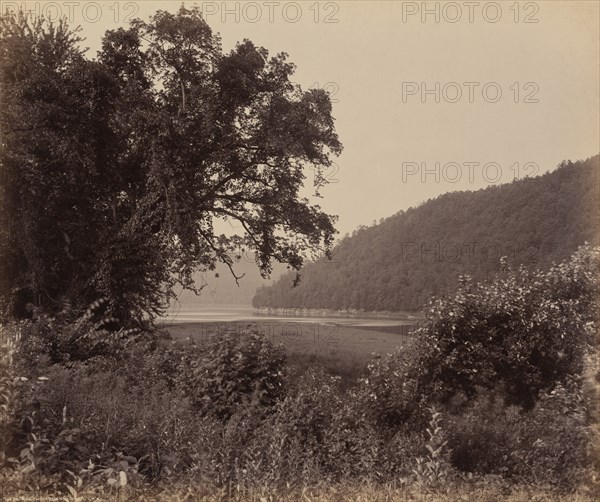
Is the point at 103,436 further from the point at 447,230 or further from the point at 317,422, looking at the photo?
the point at 447,230

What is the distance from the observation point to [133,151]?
2355cm

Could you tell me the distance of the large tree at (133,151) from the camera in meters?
21.7

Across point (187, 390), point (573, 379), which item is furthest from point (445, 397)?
point (187, 390)

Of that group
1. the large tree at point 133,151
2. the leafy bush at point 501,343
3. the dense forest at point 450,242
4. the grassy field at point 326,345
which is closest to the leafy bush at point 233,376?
the grassy field at point 326,345

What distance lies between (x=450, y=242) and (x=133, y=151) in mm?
63518

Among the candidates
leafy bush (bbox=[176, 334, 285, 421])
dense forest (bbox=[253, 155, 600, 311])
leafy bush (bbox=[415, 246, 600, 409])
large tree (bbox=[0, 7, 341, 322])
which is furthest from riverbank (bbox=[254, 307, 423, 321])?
leafy bush (bbox=[176, 334, 285, 421])

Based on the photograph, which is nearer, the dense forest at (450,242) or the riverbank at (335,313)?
the dense forest at (450,242)

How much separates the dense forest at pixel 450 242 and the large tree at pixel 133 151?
1226 centimetres

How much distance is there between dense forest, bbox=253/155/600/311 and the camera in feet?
166

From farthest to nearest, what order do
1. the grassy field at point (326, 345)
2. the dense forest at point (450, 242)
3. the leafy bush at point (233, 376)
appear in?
the dense forest at point (450, 242) → the grassy field at point (326, 345) → the leafy bush at point (233, 376)

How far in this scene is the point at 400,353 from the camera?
52.3 ft

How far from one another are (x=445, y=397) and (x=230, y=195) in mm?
13712

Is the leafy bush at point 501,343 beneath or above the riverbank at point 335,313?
above

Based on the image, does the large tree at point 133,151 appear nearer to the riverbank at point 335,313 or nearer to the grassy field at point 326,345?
the grassy field at point 326,345
